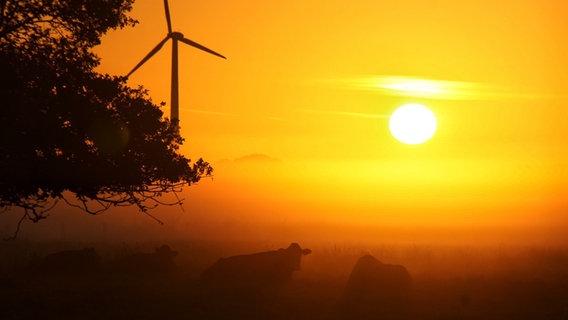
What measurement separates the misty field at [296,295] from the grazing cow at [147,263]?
50 centimetres

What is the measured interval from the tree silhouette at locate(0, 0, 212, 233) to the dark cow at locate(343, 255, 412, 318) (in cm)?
760

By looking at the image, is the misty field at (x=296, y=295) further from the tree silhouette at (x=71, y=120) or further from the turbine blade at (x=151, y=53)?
the turbine blade at (x=151, y=53)

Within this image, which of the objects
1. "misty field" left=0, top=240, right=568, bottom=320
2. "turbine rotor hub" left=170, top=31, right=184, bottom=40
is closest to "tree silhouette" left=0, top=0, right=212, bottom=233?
"misty field" left=0, top=240, right=568, bottom=320

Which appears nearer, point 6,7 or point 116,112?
point 6,7

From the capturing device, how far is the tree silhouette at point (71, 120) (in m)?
20.0

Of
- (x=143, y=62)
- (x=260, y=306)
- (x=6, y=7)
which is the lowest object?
(x=260, y=306)

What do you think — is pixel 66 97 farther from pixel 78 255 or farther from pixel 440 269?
pixel 440 269

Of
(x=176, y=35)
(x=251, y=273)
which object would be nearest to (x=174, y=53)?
(x=176, y=35)

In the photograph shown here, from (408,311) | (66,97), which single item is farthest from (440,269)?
(66,97)

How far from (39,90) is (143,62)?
69.4 feet

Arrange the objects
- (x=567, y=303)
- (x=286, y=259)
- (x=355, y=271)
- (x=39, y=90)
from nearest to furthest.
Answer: (x=39, y=90) < (x=567, y=303) < (x=355, y=271) < (x=286, y=259)

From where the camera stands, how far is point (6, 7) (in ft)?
67.7

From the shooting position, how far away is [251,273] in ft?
88.8

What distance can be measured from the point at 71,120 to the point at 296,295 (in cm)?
1023
